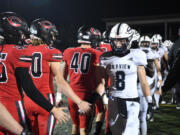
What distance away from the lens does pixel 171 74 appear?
6.23 ft

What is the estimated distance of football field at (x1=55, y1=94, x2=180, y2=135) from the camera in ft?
18.7

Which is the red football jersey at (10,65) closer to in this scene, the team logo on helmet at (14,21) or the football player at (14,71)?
the football player at (14,71)

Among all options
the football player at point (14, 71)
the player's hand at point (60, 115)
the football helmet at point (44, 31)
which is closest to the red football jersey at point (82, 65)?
the football helmet at point (44, 31)

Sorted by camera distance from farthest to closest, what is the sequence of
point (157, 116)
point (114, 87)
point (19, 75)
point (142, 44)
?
point (157, 116) → point (142, 44) → point (114, 87) → point (19, 75)

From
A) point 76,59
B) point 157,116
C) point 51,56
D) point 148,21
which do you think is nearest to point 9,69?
point 51,56

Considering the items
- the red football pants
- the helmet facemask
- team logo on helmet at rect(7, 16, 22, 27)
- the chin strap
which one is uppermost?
team logo on helmet at rect(7, 16, 22, 27)

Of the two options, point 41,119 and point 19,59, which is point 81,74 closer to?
point 41,119

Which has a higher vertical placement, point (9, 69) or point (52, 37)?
point (52, 37)

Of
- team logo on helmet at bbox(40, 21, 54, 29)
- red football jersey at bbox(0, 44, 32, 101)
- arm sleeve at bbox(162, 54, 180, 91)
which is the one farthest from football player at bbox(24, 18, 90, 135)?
arm sleeve at bbox(162, 54, 180, 91)

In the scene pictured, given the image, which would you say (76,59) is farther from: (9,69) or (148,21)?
(148,21)

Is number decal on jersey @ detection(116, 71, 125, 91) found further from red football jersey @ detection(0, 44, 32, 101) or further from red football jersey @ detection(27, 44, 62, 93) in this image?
red football jersey @ detection(0, 44, 32, 101)

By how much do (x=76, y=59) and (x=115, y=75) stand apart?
94 centimetres

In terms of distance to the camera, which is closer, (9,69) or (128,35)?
(9,69)

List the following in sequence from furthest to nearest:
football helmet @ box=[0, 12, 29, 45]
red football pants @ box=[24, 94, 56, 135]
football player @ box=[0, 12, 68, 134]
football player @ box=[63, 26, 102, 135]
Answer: football player @ box=[63, 26, 102, 135] → red football pants @ box=[24, 94, 56, 135] → football helmet @ box=[0, 12, 29, 45] → football player @ box=[0, 12, 68, 134]
